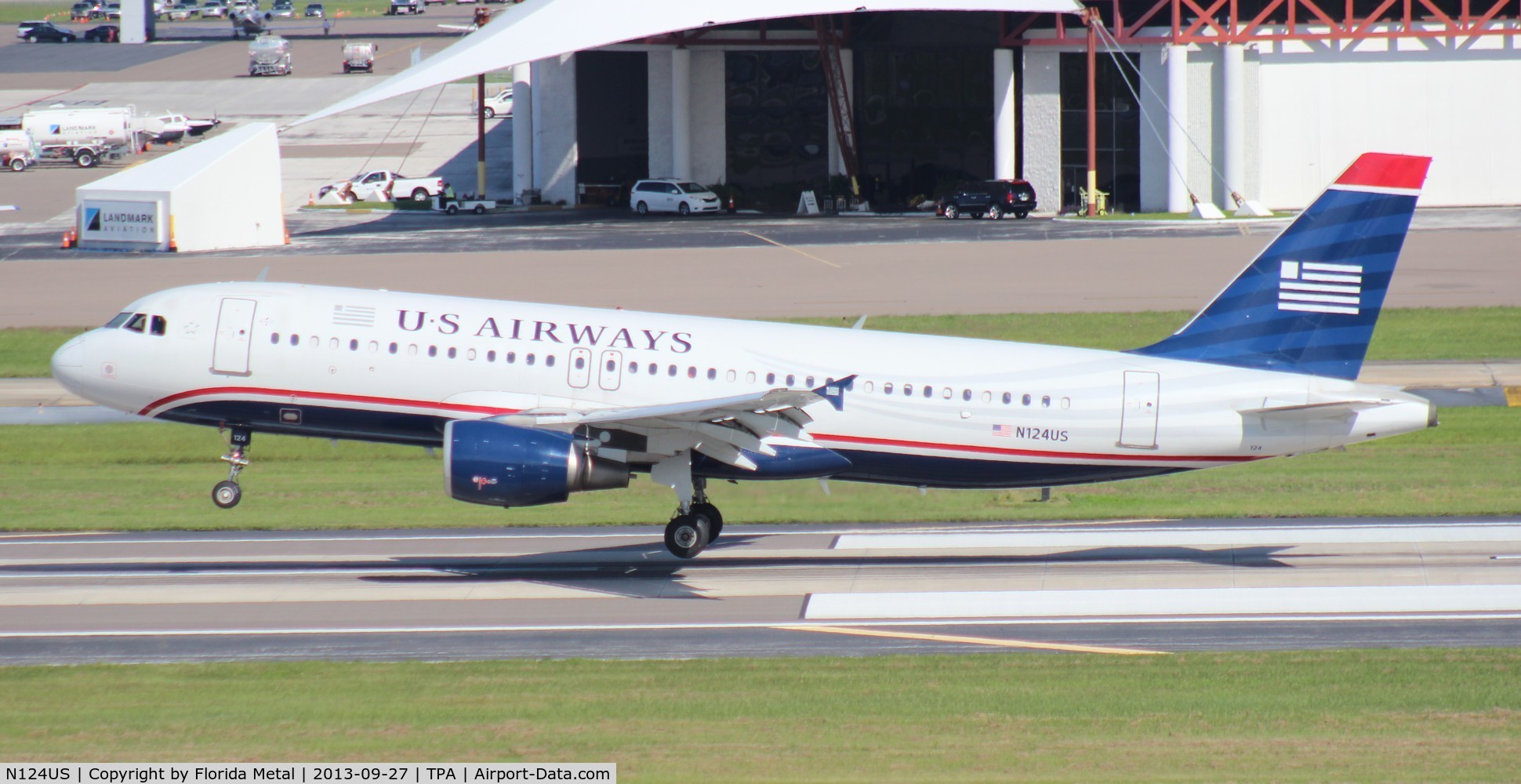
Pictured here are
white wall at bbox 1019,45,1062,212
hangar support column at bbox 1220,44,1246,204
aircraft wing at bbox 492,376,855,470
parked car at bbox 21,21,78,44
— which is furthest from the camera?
parked car at bbox 21,21,78,44

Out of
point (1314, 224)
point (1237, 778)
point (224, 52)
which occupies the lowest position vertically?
point (1237, 778)

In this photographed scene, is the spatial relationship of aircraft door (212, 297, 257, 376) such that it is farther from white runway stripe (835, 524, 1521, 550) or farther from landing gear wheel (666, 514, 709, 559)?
white runway stripe (835, 524, 1521, 550)

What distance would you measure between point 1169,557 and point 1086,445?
3.12 m

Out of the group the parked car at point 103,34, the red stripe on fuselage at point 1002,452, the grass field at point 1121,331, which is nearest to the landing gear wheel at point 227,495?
the red stripe on fuselage at point 1002,452

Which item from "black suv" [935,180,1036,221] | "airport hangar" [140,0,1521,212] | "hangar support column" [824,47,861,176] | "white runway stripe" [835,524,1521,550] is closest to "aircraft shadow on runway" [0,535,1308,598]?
"white runway stripe" [835,524,1521,550]

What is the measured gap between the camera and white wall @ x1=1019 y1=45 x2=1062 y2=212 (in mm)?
89250

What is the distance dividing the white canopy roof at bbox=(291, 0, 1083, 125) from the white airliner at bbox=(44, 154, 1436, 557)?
5461 cm

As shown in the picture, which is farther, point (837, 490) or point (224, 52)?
point (224, 52)

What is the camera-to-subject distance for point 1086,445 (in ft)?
90.7

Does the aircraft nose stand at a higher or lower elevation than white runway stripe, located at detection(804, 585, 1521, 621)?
higher

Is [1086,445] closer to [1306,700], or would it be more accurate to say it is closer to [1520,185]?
[1306,700]

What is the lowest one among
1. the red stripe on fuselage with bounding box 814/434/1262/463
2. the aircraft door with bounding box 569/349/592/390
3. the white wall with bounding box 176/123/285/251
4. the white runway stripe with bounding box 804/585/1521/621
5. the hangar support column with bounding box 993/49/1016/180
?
the white runway stripe with bounding box 804/585/1521/621

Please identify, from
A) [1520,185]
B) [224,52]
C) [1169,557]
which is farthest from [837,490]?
[224,52]

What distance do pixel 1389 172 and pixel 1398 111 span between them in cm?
6355
